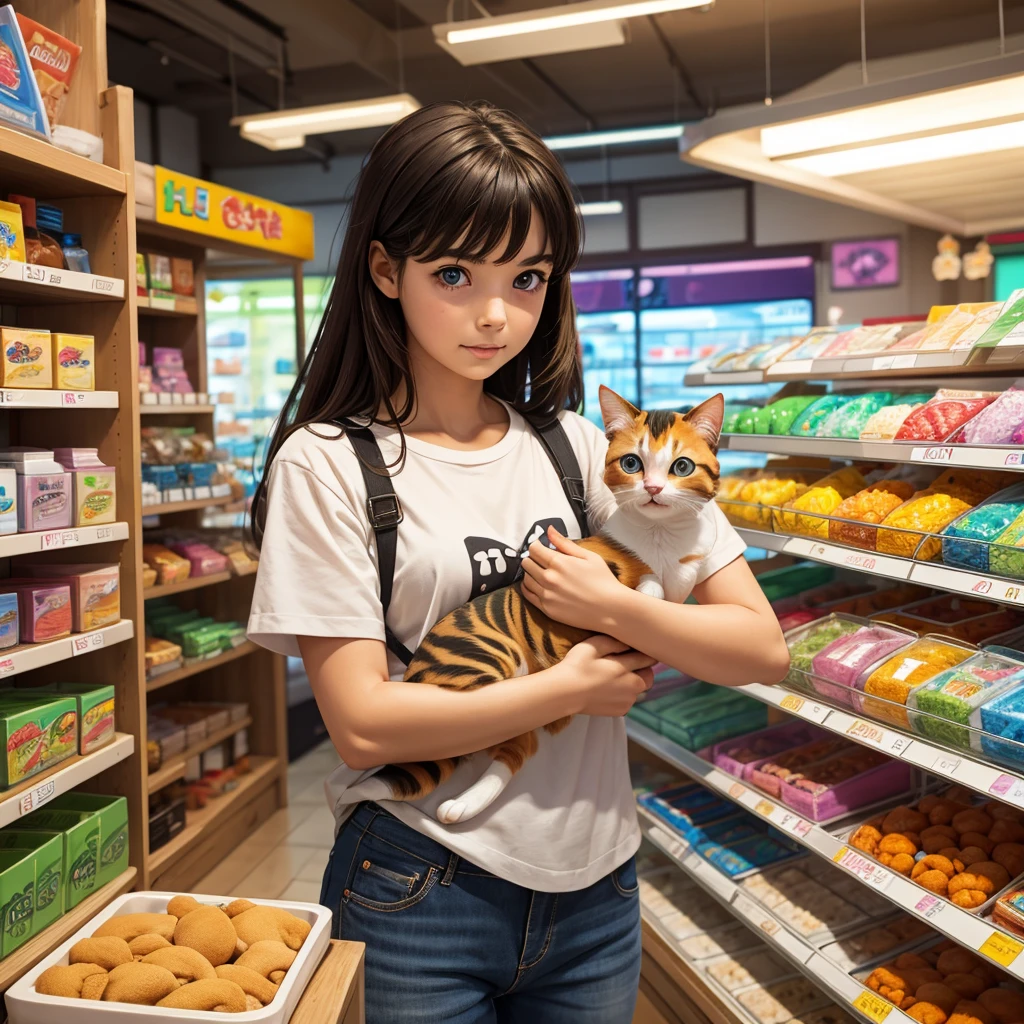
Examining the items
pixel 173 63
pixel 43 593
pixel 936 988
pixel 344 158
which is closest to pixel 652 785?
pixel 936 988

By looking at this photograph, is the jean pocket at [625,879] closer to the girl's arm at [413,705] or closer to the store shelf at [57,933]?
the girl's arm at [413,705]

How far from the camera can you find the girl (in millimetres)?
1175

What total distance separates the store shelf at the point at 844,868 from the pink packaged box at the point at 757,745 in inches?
1.5

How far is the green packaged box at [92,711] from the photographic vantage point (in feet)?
8.72

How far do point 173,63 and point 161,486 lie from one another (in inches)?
194

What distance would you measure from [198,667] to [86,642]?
169cm

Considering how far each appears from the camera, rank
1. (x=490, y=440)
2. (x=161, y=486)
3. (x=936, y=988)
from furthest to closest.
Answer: (x=161, y=486), (x=936, y=988), (x=490, y=440)

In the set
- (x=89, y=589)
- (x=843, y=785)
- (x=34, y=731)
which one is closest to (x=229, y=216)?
(x=89, y=589)

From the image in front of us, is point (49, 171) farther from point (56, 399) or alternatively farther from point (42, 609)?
point (42, 609)

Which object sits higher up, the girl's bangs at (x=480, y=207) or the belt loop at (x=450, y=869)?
the girl's bangs at (x=480, y=207)

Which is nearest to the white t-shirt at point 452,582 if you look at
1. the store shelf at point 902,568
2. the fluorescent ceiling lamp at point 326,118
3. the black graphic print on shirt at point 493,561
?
the black graphic print on shirt at point 493,561

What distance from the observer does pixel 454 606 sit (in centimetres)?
128

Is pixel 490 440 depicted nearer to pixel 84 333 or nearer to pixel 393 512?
pixel 393 512

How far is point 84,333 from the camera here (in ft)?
9.30
